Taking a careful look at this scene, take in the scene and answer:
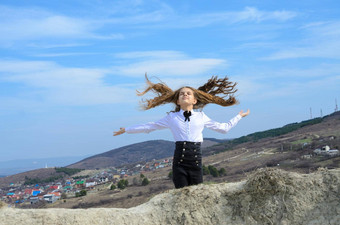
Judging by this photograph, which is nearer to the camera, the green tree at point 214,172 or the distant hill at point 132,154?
the green tree at point 214,172

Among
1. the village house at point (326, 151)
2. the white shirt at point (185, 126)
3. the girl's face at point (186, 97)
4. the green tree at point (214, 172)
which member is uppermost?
the girl's face at point (186, 97)

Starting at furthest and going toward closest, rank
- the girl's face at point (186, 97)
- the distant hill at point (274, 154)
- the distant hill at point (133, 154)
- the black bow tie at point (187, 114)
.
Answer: the distant hill at point (133, 154), the distant hill at point (274, 154), the girl's face at point (186, 97), the black bow tie at point (187, 114)

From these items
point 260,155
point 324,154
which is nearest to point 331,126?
point 260,155

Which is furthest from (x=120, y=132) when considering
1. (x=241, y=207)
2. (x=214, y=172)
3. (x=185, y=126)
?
(x=214, y=172)

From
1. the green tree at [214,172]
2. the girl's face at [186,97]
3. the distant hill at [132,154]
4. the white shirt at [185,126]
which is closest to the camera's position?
the white shirt at [185,126]

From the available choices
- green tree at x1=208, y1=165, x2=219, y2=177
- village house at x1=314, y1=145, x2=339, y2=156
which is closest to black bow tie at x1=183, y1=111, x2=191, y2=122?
green tree at x1=208, y1=165, x2=219, y2=177

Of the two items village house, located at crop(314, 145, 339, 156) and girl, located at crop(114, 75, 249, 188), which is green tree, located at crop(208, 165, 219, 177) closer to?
village house, located at crop(314, 145, 339, 156)

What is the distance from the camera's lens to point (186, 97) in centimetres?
735

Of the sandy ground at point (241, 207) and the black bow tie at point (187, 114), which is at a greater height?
the black bow tie at point (187, 114)

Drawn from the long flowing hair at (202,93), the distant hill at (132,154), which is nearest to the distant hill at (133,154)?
the distant hill at (132,154)

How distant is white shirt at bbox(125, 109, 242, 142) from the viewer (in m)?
7.03

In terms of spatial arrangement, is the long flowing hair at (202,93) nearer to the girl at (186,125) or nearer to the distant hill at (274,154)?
the girl at (186,125)

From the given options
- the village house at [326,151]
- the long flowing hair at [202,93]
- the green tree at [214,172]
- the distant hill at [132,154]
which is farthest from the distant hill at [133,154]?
the long flowing hair at [202,93]

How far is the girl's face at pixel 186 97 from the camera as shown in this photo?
7324 mm
